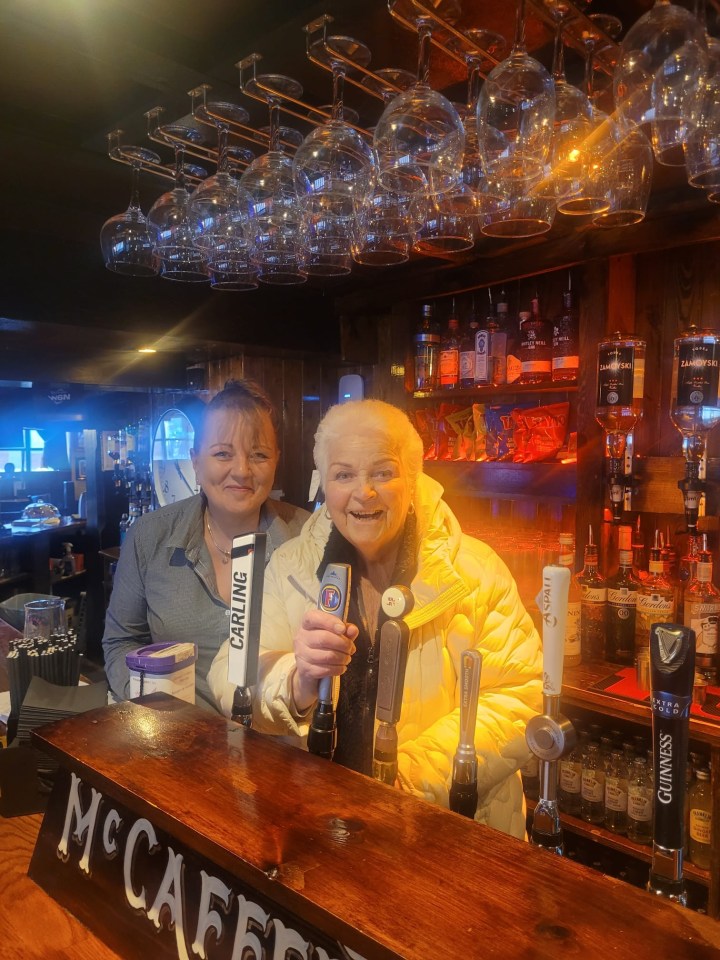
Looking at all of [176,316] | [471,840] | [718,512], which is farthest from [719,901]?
[176,316]

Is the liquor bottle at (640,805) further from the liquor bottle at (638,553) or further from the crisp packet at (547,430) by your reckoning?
the crisp packet at (547,430)

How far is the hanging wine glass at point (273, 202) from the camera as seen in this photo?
186cm

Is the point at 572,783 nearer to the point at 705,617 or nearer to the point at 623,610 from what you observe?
the point at 623,610

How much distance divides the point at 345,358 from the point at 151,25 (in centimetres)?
208

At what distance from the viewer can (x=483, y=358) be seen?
3.10 metres

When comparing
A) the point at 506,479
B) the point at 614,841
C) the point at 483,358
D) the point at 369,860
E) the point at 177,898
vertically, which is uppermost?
the point at 483,358

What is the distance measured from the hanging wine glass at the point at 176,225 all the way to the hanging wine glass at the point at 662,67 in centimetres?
117

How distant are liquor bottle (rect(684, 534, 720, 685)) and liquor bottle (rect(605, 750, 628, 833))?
44 cm

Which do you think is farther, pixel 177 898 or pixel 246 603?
pixel 246 603

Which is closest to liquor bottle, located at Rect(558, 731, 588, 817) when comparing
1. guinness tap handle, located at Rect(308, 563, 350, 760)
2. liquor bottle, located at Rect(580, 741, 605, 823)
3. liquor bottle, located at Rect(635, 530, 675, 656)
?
liquor bottle, located at Rect(580, 741, 605, 823)

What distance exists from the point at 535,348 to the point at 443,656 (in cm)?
167

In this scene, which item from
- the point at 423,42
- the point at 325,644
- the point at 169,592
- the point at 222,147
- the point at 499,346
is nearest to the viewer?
the point at 325,644

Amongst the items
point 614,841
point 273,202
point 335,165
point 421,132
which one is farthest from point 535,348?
point 614,841

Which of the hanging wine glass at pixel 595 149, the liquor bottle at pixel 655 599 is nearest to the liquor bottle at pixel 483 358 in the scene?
the liquor bottle at pixel 655 599
